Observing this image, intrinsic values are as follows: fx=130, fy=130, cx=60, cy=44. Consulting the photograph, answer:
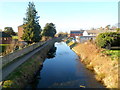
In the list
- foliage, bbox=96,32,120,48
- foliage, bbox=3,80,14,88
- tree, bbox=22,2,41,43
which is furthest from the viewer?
tree, bbox=22,2,41,43

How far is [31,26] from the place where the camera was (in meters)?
36.5

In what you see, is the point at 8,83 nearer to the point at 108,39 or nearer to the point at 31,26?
the point at 108,39

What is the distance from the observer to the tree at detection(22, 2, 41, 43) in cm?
3566

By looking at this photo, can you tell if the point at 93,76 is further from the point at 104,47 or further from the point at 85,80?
the point at 104,47

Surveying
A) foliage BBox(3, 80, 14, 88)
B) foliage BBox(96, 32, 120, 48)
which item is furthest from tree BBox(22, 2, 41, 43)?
foliage BBox(3, 80, 14, 88)

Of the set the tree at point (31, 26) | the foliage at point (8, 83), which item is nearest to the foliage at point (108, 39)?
the tree at point (31, 26)

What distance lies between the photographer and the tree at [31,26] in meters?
35.7

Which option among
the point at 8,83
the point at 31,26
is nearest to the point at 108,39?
the point at 31,26

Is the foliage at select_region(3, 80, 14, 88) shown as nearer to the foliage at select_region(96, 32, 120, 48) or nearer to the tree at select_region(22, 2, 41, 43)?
the foliage at select_region(96, 32, 120, 48)

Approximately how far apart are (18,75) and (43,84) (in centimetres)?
305

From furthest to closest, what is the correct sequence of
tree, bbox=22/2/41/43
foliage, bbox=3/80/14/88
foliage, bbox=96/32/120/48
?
tree, bbox=22/2/41/43
foliage, bbox=96/32/120/48
foliage, bbox=3/80/14/88

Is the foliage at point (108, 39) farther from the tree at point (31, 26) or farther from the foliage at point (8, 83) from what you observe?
the foliage at point (8, 83)

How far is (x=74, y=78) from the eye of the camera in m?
16.0

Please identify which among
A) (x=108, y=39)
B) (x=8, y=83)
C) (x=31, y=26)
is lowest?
(x=8, y=83)
